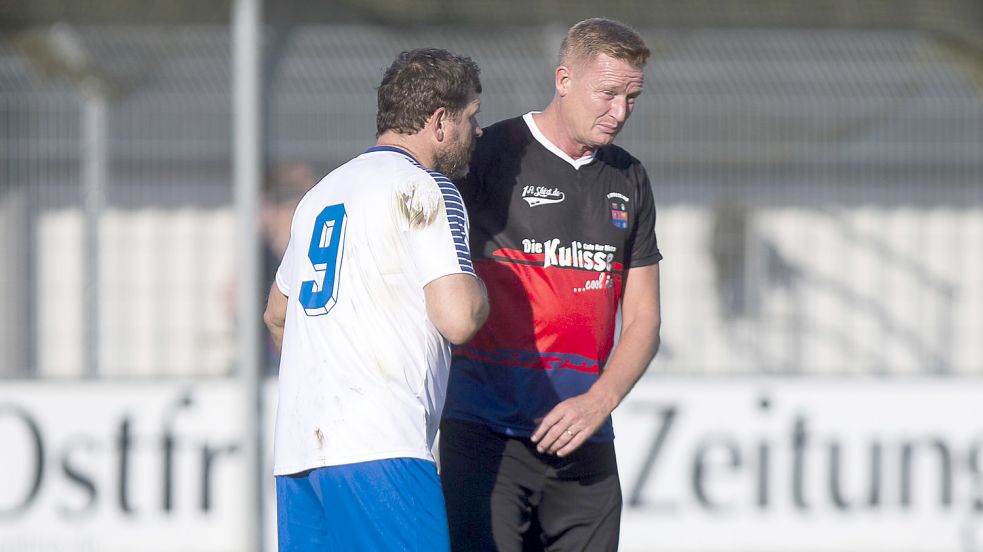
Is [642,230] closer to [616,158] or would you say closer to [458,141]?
[616,158]

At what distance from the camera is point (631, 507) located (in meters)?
6.96

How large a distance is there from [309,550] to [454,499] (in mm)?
544

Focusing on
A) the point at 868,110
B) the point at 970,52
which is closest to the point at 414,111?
the point at 868,110

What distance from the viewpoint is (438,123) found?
3.12 meters

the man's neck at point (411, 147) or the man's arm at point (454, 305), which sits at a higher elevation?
the man's neck at point (411, 147)

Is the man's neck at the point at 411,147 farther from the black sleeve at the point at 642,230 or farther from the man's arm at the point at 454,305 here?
the black sleeve at the point at 642,230

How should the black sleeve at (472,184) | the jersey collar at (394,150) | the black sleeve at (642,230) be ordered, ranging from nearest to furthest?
the jersey collar at (394,150)
the black sleeve at (472,184)
the black sleeve at (642,230)

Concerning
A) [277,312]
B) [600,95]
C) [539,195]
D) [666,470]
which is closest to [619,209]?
[539,195]

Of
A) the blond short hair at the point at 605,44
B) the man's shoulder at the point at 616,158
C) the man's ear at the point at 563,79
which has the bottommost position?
the man's shoulder at the point at 616,158

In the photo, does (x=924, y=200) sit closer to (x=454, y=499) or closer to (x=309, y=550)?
(x=454, y=499)

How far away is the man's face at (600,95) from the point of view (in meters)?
3.40

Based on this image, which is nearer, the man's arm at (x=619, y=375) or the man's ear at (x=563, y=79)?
the man's arm at (x=619, y=375)

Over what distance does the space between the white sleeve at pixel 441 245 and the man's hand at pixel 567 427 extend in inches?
19.3

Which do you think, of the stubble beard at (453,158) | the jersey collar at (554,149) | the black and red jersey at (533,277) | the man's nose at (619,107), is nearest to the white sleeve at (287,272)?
the stubble beard at (453,158)
